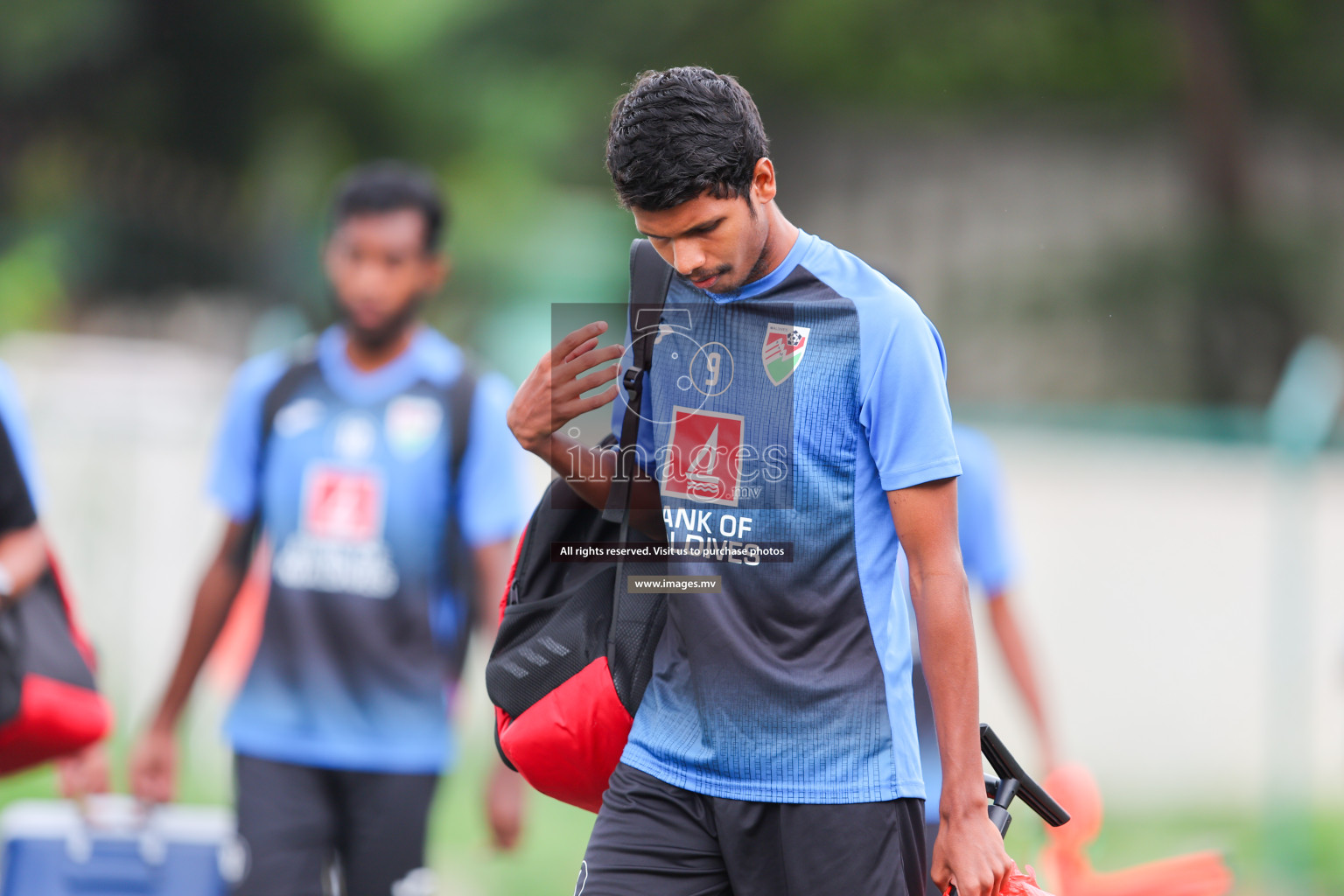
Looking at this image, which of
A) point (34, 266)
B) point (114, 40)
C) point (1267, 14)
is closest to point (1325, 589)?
point (1267, 14)

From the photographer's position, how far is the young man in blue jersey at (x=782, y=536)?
2.41 meters

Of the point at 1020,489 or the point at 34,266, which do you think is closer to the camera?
the point at 1020,489

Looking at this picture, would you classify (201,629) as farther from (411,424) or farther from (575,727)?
(575,727)

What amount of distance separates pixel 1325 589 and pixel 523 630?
577cm

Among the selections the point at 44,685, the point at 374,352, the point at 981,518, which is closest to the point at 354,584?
the point at 374,352

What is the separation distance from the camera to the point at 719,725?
2525mm

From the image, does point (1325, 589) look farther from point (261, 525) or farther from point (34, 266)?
point (34, 266)

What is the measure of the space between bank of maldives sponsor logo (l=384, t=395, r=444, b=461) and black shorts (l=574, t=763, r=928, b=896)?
2.02 metres

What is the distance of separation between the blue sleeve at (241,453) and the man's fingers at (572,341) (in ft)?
7.47

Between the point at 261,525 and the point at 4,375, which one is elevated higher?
the point at 4,375

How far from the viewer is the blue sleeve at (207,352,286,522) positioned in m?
4.50

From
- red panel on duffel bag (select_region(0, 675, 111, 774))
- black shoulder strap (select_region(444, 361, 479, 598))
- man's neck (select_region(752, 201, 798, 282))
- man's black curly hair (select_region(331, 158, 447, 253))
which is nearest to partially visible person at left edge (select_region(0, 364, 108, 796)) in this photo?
red panel on duffel bag (select_region(0, 675, 111, 774))

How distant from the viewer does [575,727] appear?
2.70 m

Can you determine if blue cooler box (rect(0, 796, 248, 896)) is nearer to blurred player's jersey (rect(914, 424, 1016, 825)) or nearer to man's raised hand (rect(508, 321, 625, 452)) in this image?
blurred player's jersey (rect(914, 424, 1016, 825))
